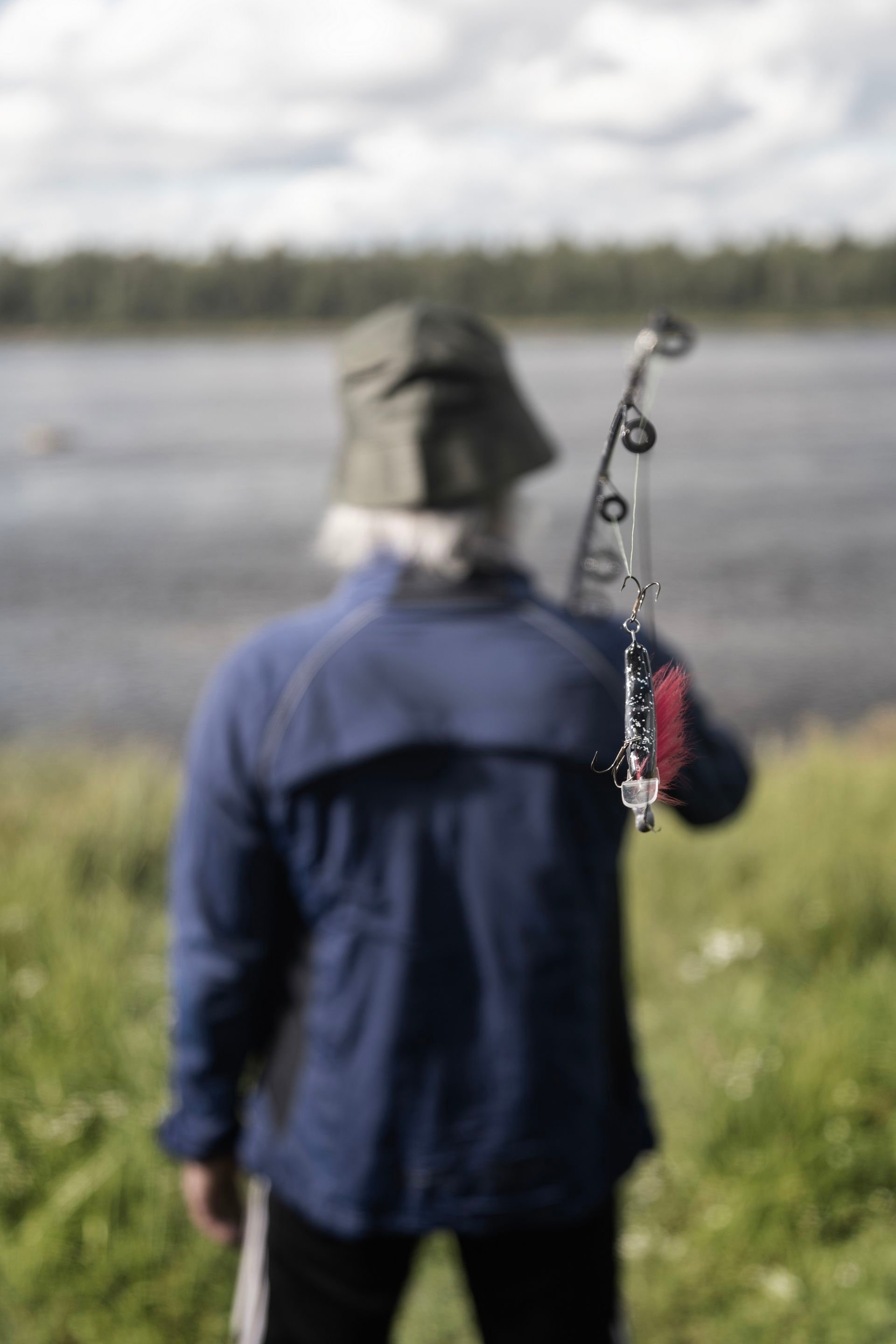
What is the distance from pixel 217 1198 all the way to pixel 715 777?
1450 millimetres

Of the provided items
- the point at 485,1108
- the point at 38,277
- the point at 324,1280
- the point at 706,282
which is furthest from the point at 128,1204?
the point at 38,277

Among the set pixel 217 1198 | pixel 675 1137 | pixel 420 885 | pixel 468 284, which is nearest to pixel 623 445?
pixel 420 885

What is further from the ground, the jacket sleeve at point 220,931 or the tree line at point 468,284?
the tree line at point 468,284

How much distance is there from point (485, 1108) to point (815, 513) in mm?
28469

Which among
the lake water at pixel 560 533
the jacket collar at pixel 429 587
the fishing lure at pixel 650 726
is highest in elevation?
the fishing lure at pixel 650 726

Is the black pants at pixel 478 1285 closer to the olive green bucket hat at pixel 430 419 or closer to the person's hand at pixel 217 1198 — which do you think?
the person's hand at pixel 217 1198

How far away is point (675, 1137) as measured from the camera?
3797mm

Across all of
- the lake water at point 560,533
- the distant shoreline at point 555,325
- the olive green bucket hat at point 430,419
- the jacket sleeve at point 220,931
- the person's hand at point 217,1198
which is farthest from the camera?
the lake water at point 560,533

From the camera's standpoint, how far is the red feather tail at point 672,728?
427 mm

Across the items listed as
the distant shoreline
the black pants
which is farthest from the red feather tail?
the black pants

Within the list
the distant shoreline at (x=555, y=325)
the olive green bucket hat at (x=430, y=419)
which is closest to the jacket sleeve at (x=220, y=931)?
the olive green bucket hat at (x=430, y=419)

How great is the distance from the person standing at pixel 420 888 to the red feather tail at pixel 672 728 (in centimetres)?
132

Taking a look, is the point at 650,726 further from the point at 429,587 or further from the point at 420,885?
the point at 420,885

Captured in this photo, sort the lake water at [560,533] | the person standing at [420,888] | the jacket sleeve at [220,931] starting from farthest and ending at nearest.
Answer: the lake water at [560,533]
the jacket sleeve at [220,931]
the person standing at [420,888]
